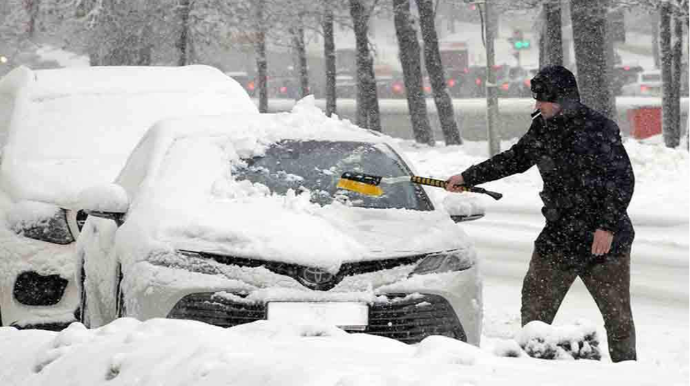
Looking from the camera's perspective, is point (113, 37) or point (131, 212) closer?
point (131, 212)

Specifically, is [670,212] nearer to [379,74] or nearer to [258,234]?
[258,234]

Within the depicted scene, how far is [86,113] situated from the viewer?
10.6 meters

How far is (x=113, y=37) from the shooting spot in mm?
29812

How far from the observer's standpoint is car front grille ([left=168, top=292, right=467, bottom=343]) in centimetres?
658

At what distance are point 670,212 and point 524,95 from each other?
49.2 meters

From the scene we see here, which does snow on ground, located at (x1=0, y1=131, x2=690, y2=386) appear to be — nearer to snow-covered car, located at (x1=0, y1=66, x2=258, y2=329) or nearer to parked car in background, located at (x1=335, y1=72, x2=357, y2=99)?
snow-covered car, located at (x1=0, y1=66, x2=258, y2=329)

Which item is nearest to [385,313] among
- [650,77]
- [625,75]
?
[650,77]

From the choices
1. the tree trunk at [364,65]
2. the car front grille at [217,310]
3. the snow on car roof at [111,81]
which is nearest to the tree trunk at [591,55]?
the tree trunk at [364,65]

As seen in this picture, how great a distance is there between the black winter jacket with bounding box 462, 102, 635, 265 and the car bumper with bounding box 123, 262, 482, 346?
27.7 inches

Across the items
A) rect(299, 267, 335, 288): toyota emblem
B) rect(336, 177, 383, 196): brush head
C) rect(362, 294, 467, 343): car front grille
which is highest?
rect(336, 177, 383, 196): brush head

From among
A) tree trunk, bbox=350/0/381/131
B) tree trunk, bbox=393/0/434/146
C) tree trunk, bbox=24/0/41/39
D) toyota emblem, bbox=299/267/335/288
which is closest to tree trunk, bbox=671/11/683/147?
tree trunk, bbox=393/0/434/146

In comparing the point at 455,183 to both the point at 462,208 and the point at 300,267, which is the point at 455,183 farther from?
the point at 300,267

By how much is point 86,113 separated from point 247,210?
12.6 feet

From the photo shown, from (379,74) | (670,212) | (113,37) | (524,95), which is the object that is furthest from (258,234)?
(379,74)
